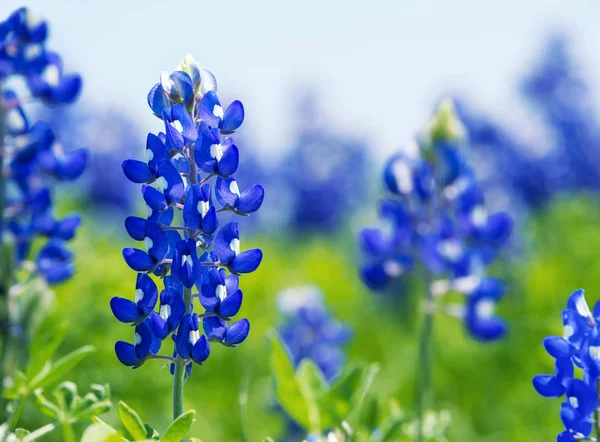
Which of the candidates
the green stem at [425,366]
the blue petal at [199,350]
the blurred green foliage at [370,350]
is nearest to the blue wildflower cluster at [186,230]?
the blue petal at [199,350]

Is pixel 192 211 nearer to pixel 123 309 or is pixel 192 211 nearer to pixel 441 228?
pixel 123 309

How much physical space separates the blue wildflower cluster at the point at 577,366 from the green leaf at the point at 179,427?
59 centimetres

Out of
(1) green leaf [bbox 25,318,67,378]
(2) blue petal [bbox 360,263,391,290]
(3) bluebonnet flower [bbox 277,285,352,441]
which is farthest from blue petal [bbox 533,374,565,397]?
(3) bluebonnet flower [bbox 277,285,352,441]

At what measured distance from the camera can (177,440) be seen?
3.91 ft

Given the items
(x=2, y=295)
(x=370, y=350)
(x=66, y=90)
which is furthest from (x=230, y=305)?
(x=370, y=350)

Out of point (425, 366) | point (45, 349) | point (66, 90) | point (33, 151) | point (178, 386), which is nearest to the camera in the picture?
point (178, 386)

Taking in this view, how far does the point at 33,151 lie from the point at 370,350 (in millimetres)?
2867

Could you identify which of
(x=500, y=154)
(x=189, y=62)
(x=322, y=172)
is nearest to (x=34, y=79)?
(x=189, y=62)

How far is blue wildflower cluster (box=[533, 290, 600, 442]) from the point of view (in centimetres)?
129

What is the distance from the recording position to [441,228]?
2.78 metres

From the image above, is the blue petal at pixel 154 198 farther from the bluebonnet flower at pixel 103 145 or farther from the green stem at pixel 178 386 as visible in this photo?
the bluebonnet flower at pixel 103 145

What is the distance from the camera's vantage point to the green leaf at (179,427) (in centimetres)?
116

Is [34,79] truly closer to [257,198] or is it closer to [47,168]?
[47,168]

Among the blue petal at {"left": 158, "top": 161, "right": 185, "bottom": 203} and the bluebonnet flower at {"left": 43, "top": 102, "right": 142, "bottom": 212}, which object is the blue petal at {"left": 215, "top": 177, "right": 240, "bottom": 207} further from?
the bluebonnet flower at {"left": 43, "top": 102, "right": 142, "bottom": 212}
